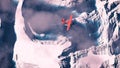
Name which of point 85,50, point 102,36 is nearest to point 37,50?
point 85,50

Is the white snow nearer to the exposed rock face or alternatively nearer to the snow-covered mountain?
the snow-covered mountain

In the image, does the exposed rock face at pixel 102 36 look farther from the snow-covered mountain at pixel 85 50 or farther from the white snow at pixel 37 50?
the white snow at pixel 37 50

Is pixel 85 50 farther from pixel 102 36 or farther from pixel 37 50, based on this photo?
pixel 37 50

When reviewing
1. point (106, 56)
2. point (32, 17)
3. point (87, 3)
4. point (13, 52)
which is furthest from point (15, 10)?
point (106, 56)

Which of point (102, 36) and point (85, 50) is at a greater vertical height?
point (102, 36)

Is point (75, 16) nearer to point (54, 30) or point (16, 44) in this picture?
point (54, 30)

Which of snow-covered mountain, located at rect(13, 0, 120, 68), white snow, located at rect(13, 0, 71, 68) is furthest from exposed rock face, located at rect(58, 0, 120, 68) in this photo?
white snow, located at rect(13, 0, 71, 68)

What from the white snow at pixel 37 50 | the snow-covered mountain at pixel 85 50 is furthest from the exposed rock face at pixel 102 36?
the white snow at pixel 37 50

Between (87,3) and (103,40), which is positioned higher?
(87,3)
